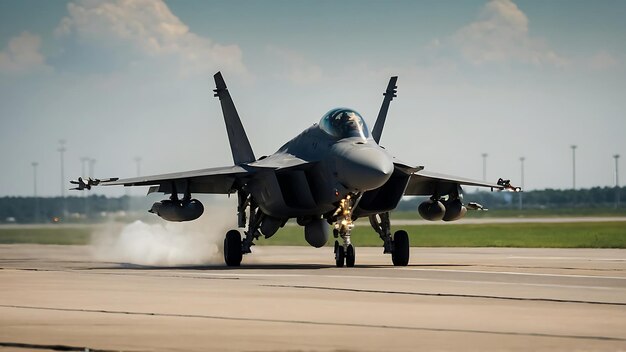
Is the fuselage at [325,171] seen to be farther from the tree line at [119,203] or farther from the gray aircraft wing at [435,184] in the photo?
the tree line at [119,203]

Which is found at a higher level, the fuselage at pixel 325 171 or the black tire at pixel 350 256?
the fuselage at pixel 325 171

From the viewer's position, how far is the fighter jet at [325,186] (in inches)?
842

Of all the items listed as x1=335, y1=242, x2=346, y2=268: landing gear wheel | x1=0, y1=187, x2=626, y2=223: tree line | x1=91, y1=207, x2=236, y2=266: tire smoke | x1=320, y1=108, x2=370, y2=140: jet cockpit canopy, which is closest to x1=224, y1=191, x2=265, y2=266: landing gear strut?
x1=91, y1=207, x2=236, y2=266: tire smoke

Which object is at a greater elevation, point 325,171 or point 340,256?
point 325,171

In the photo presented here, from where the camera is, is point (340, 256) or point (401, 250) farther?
point (401, 250)

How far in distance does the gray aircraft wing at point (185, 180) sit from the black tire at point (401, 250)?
3330mm

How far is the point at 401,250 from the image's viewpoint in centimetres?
2344

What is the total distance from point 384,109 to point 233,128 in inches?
144

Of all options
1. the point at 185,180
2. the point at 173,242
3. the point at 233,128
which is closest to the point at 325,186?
the point at 185,180

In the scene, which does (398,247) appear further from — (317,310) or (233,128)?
(317,310)

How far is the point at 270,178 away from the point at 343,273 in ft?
14.9

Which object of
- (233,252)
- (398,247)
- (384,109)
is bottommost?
(233,252)

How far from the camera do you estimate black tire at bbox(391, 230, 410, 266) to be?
23.4 m

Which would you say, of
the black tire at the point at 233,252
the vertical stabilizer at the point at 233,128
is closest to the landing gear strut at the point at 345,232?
the black tire at the point at 233,252
